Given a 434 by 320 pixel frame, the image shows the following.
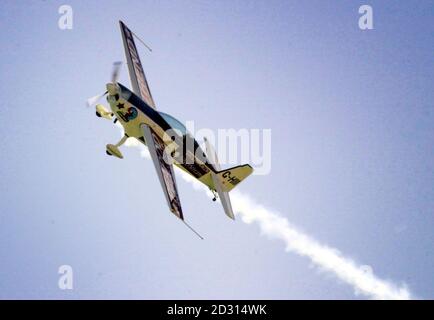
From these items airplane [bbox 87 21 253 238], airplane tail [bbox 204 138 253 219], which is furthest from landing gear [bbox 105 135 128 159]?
airplane tail [bbox 204 138 253 219]

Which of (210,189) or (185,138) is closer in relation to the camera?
(185,138)

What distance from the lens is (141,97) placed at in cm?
2714

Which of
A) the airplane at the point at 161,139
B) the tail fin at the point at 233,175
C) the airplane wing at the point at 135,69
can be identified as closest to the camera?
the airplane at the point at 161,139

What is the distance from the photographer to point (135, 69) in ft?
92.4

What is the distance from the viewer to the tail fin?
2767 cm

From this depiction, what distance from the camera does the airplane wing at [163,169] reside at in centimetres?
2112

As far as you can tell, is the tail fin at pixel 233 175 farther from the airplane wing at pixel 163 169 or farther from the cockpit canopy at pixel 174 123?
the airplane wing at pixel 163 169

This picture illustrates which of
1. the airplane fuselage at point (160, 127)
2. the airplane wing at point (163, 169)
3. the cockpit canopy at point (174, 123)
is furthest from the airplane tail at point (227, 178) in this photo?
the airplane wing at point (163, 169)

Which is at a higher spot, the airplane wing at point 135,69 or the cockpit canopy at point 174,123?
the airplane wing at point 135,69

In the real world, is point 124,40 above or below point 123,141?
above
